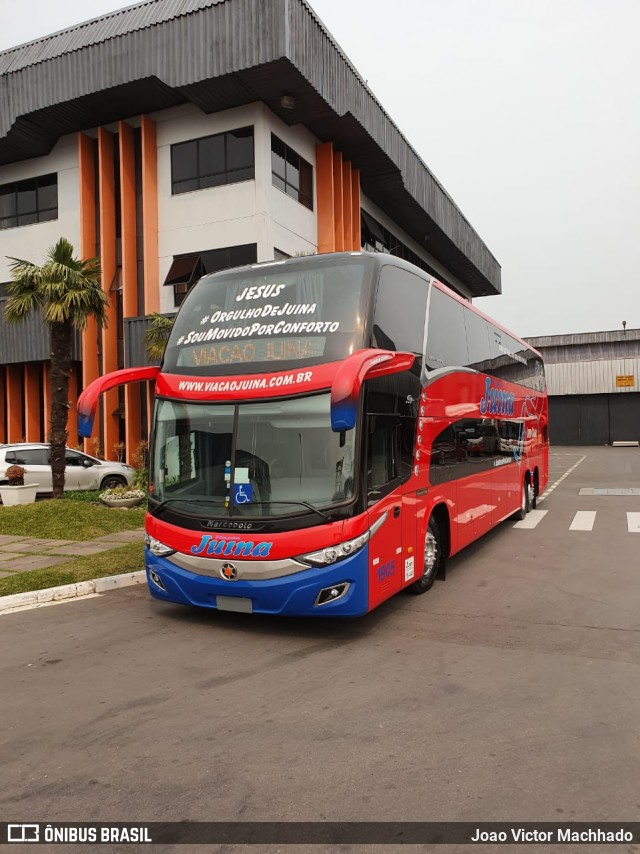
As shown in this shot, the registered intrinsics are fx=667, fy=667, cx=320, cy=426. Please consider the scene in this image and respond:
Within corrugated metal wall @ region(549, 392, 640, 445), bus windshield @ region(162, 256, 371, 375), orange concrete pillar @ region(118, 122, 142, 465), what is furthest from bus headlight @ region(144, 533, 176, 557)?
corrugated metal wall @ region(549, 392, 640, 445)

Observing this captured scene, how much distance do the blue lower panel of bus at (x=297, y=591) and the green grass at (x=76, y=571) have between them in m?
3.05

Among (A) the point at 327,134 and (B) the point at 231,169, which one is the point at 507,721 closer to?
(B) the point at 231,169

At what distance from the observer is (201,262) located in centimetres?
2231

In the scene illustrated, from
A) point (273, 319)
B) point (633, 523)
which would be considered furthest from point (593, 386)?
point (273, 319)

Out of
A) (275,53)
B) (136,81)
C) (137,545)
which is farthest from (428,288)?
(136,81)

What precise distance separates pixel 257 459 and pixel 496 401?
648cm

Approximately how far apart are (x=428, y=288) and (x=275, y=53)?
13850 millimetres

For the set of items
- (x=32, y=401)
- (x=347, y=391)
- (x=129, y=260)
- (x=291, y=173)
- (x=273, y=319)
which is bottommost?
(x=347, y=391)

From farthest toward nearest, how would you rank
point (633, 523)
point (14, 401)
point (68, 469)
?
point (14, 401)
point (68, 469)
point (633, 523)

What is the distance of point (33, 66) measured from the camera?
22.8m

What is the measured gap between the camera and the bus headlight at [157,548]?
673 cm

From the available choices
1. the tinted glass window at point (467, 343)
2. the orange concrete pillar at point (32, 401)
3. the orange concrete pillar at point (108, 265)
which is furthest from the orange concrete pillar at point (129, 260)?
the tinted glass window at point (467, 343)

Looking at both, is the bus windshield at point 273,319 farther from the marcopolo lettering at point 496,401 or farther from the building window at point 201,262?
the building window at point 201,262

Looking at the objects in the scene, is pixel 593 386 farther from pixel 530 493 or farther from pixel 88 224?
pixel 88 224
